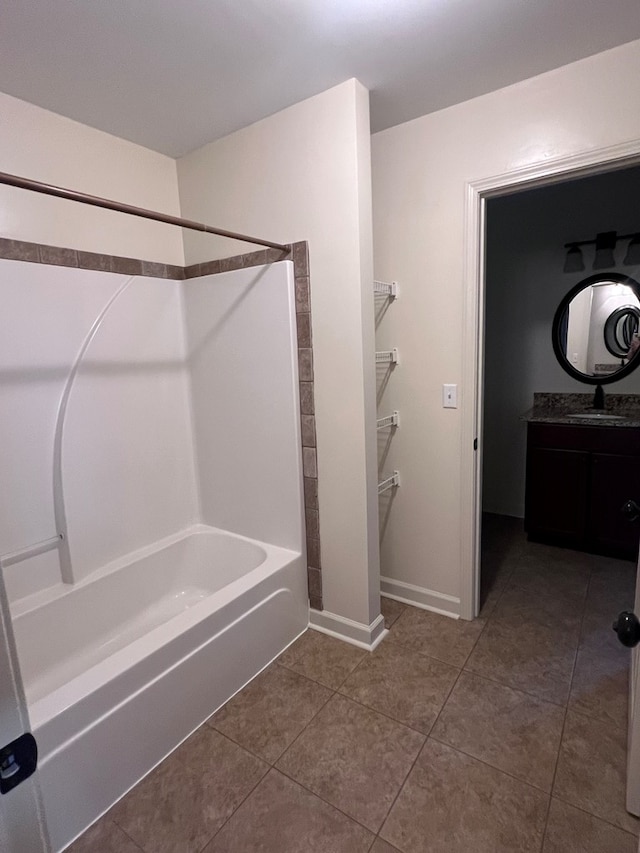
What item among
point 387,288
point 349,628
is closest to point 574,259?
point 387,288

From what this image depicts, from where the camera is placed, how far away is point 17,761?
512 millimetres

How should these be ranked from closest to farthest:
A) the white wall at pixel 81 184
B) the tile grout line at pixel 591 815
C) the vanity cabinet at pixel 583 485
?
the tile grout line at pixel 591 815
the white wall at pixel 81 184
the vanity cabinet at pixel 583 485

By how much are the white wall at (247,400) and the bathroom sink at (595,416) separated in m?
2.02

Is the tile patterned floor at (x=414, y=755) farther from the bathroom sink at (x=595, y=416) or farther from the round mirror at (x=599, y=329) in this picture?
the round mirror at (x=599, y=329)

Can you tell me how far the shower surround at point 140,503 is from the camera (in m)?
1.45

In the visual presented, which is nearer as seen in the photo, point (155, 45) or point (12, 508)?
point (155, 45)

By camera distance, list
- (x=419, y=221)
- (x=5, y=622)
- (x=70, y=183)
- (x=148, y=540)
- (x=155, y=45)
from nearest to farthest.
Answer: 1. (x=5, y=622)
2. (x=155, y=45)
3. (x=70, y=183)
4. (x=419, y=221)
5. (x=148, y=540)

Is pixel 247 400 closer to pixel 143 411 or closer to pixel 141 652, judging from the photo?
pixel 143 411

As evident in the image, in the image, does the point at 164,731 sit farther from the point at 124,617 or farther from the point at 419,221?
the point at 419,221

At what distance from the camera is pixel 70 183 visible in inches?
76.5

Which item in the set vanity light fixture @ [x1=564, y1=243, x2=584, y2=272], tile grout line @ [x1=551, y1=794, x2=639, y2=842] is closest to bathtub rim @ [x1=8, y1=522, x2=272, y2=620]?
tile grout line @ [x1=551, y1=794, x2=639, y2=842]

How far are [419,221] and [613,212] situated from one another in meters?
1.78

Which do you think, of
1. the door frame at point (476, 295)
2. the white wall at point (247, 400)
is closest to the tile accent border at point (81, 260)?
the white wall at point (247, 400)

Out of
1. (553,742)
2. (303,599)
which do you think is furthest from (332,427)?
(553,742)
